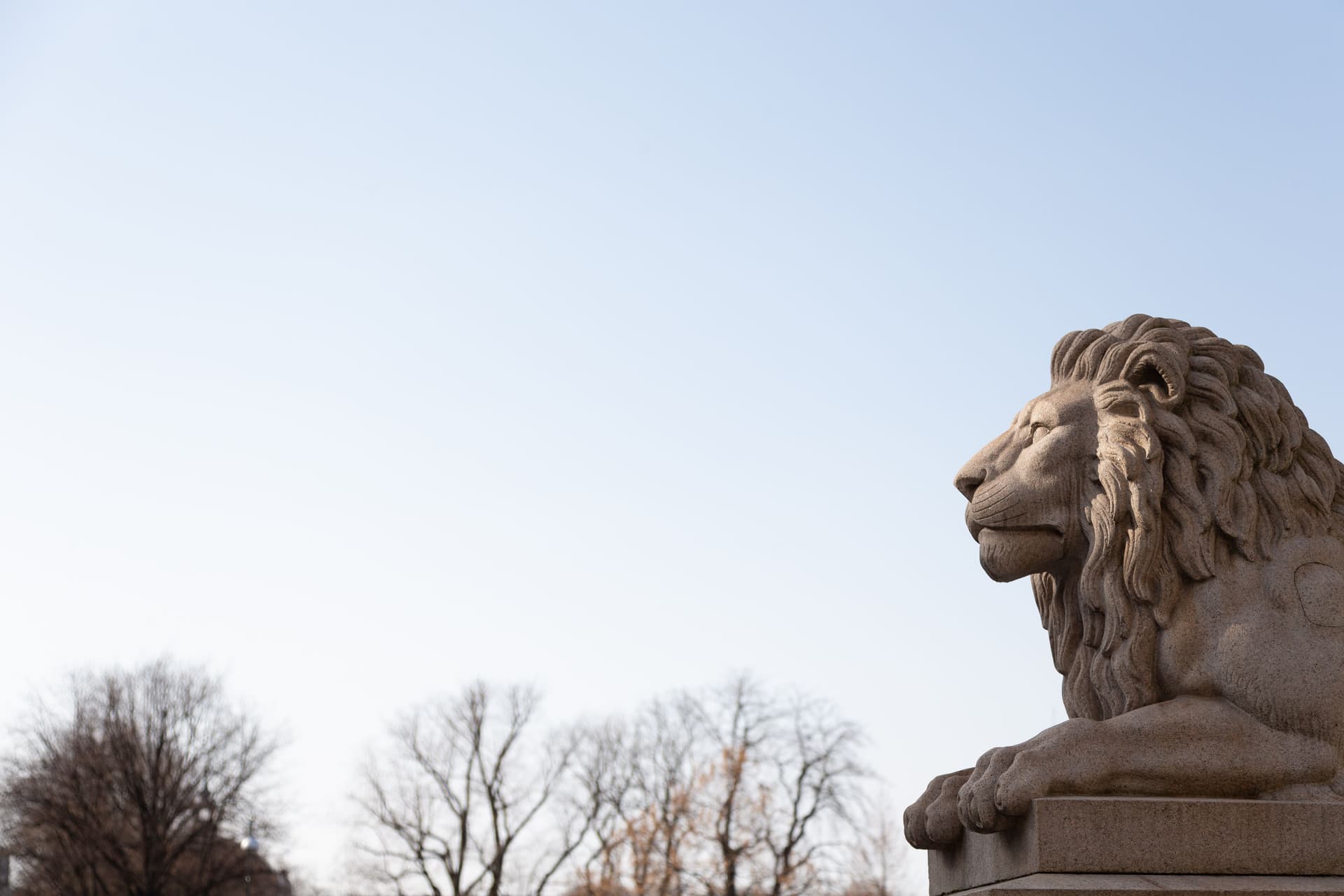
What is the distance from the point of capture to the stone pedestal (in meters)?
4.07

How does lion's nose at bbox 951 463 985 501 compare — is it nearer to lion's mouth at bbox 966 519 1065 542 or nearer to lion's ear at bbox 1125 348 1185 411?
lion's mouth at bbox 966 519 1065 542

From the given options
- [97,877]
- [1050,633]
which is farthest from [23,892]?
[1050,633]

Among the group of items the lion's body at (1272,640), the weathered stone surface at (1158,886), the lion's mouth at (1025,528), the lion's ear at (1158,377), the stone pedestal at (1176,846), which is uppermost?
the lion's ear at (1158,377)

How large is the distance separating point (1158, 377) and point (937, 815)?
59.6 inches

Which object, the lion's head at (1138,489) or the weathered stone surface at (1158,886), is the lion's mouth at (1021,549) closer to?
the lion's head at (1138,489)

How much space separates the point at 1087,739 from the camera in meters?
4.23

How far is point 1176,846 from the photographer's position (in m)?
4.16

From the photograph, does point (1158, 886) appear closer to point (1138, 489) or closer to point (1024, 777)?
point (1024, 777)

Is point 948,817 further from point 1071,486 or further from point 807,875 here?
point 807,875

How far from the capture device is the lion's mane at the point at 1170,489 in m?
4.54

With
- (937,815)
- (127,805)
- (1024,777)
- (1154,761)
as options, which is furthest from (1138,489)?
(127,805)

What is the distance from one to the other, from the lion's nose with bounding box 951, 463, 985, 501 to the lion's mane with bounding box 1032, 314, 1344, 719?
→ 1.23 ft

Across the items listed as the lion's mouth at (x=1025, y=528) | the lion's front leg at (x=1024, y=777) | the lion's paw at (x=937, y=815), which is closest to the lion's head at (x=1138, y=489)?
the lion's mouth at (x=1025, y=528)

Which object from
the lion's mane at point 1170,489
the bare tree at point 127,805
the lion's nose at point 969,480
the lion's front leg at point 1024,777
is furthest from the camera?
the bare tree at point 127,805
